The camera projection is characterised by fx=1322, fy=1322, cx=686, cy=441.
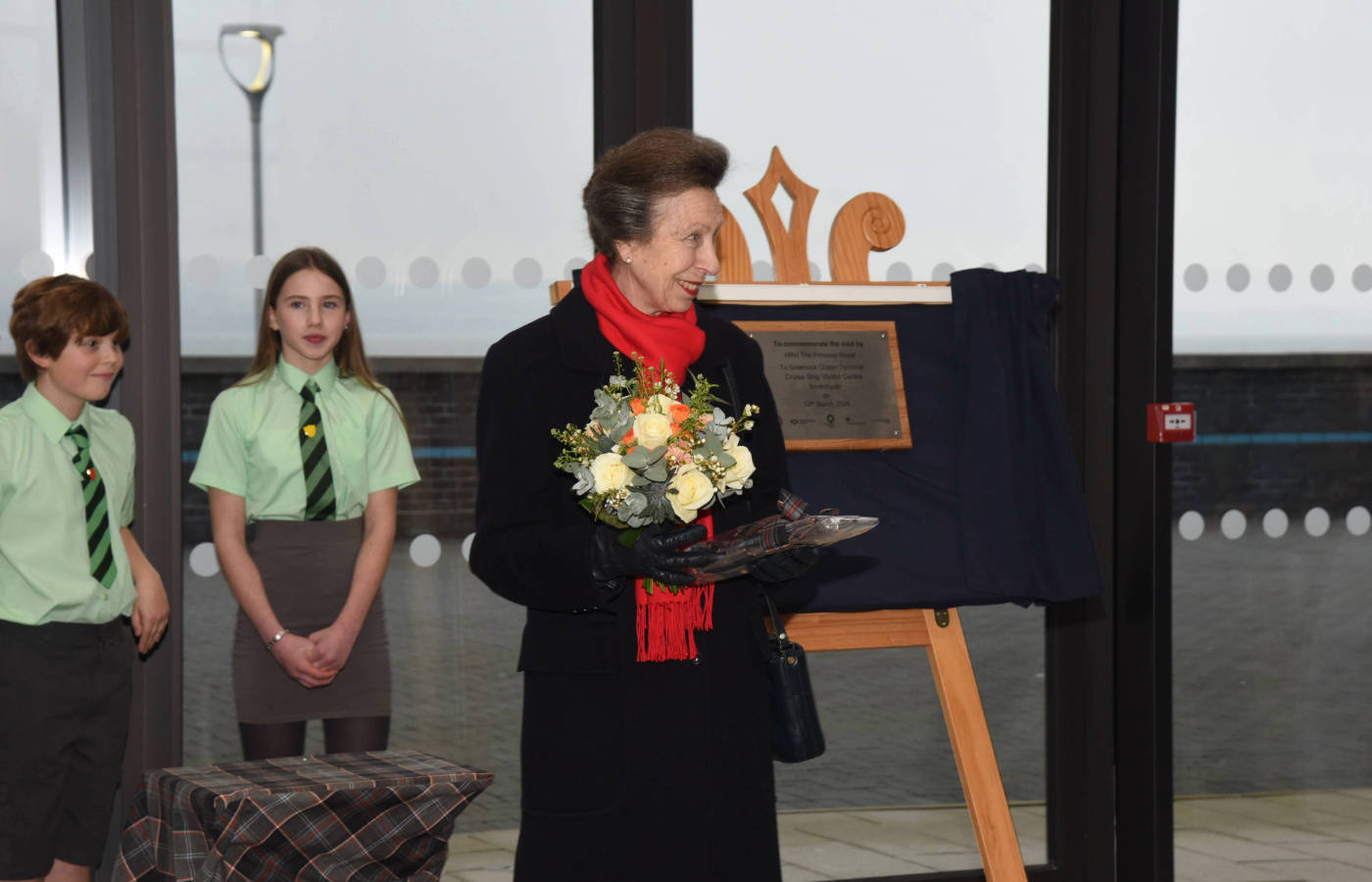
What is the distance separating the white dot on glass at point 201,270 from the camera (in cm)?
329

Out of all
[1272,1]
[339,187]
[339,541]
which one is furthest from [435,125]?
[1272,1]

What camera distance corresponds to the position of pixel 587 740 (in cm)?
208

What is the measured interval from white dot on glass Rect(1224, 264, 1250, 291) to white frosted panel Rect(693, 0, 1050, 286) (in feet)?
1.81

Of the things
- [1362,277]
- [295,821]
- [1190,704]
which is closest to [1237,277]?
[1362,277]

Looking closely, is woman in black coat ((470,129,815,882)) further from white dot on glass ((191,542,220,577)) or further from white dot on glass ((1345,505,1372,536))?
white dot on glass ((1345,505,1372,536))

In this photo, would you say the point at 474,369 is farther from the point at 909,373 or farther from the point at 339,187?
the point at 909,373

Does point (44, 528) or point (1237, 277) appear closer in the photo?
point (44, 528)

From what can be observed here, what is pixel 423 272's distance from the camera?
11.3 feet

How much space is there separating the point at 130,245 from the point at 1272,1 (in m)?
3.22

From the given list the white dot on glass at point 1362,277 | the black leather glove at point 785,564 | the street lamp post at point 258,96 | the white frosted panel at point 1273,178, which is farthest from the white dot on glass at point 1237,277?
the street lamp post at point 258,96

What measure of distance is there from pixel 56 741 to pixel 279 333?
40.8 inches

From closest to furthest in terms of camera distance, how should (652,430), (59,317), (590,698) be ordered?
1. (652,430)
2. (590,698)
3. (59,317)

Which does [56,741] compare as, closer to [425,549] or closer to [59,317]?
[59,317]

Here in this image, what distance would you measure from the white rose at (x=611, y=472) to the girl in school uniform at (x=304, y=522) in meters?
1.31
